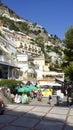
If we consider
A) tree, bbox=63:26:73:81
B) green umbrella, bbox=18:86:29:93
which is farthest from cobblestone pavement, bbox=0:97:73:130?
green umbrella, bbox=18:86:29:93

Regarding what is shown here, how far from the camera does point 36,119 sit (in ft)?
57.1

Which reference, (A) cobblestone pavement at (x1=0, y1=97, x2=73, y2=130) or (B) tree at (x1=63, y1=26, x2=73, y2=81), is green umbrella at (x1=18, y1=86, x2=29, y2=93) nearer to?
(B) tree at (x1=63, y1=26, x2=73, y2=81)

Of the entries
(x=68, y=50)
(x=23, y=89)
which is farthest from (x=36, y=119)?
(x=23, y=89)

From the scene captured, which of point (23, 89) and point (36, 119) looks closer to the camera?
point (36, 119)

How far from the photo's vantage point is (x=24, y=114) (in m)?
19.2

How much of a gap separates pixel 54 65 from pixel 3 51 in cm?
2049

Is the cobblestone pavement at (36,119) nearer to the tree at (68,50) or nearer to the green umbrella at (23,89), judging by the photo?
the tree at (68,50)

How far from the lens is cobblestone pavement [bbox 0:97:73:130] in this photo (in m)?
15.2

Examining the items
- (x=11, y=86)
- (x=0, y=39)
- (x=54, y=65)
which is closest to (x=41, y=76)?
(x=0, y=39)

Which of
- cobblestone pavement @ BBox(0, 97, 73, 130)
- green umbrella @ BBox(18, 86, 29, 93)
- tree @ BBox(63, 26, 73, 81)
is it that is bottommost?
cobblestone pavement @ BBox(0, 97, 73, 130)

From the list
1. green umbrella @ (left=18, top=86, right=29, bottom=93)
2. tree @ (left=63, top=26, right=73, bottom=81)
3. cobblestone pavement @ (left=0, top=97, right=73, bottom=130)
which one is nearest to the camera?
cobblestone pavement @ (left=0, top=97, right=73, bottom=130)

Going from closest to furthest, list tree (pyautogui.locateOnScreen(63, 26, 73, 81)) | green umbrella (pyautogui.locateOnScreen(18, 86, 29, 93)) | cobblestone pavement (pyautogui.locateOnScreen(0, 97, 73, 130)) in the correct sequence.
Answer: cobblestone pavement (pyautogui.locateOnScreen(0, 97, 73, 130)) → tree (pyautogui.locateOnScreen(63, 26, 73, 81)) → green umbrella (pyautogui.locateOnScreen(18, 86, 29, 93))

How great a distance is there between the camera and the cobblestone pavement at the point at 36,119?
15.2 metres

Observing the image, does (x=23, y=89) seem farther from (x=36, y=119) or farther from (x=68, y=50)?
(x=36, y=119)
